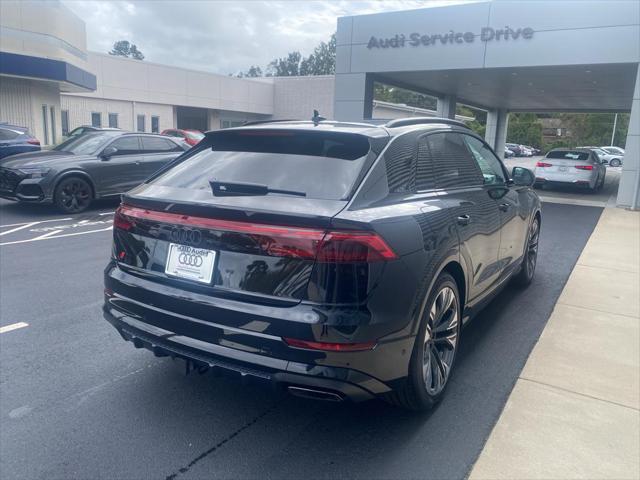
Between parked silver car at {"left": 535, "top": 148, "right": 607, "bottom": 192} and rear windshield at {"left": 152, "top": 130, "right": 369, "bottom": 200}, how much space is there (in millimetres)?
15967

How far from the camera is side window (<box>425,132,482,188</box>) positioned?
3645 millimetres

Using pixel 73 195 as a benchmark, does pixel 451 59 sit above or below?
above

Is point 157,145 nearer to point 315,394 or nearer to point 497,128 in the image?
point 315,394

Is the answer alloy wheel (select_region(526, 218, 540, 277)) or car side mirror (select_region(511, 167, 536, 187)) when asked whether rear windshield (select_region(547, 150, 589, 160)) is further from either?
car side mirror (select_region(511, 167, 536, 187))

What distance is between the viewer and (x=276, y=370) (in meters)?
2.58

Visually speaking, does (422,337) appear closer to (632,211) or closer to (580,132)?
(632,211)

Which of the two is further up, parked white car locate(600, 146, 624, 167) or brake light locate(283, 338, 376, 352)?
parked white car locate(600, 146, 624, 167)

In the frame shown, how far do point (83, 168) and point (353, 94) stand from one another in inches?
438

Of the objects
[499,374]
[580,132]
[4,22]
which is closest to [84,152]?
[499,374]

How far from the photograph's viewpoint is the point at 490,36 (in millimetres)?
16156

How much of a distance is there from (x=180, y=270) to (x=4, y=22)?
20.3 m

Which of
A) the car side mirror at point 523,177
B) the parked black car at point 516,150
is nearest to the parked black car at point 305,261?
the car side mirror at point 523,177

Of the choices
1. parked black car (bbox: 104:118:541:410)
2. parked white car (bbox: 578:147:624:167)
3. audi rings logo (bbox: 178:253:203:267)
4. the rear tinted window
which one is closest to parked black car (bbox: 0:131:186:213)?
the rear tinted window

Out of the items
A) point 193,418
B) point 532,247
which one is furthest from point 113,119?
point 193,418
